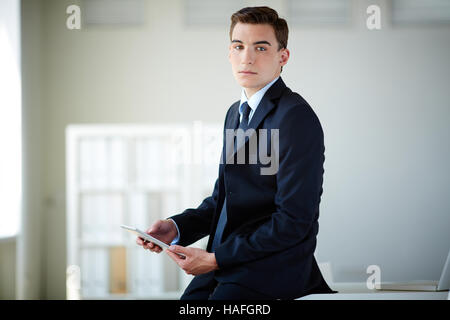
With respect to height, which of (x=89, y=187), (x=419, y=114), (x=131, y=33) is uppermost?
(x=131, y=33)

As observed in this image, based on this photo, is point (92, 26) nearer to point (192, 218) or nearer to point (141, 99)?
point (141, 99)

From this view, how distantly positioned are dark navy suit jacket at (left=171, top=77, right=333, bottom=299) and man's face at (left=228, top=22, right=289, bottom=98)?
0.07m

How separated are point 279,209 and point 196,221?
0.35 m

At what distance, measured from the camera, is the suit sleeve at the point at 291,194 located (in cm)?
102

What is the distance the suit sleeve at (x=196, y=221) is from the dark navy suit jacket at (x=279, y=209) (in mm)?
151

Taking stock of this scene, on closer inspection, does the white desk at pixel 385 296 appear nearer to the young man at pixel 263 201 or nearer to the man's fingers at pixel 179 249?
the young man at pixel 263 201

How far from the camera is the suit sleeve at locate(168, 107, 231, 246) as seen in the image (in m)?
1.30

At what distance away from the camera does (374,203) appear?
2.86m

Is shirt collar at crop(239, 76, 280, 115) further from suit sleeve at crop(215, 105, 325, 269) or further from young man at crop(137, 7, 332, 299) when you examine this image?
suit sleeve at crop(215, 105, 325, 269)

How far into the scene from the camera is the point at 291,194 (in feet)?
3.35

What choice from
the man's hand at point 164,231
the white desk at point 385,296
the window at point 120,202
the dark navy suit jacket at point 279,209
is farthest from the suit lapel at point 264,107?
the window at point 120,202

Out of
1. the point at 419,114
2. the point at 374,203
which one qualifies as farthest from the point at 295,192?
the point at 419,114

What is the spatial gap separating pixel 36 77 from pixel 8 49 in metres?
0.33

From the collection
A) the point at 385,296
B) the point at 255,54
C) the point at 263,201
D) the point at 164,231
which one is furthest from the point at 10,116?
the point at 385,296
